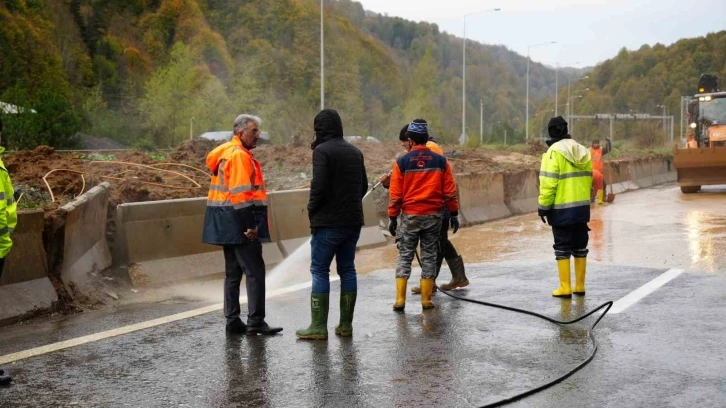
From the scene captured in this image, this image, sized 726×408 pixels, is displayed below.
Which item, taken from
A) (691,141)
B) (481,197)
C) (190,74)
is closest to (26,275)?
(481,197)

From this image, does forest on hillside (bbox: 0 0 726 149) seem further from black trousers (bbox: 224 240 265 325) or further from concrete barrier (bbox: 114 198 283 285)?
black trousers (bbox: 224 240 265 325)

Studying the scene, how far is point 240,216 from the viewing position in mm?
7641

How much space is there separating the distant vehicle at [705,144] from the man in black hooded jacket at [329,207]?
19.9m

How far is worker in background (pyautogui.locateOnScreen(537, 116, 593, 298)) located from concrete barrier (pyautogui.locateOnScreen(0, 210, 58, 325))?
5.17 meters

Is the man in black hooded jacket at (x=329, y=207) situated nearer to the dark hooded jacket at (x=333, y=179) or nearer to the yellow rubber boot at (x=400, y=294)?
the dark hooded jacket at (x=333, y=179)

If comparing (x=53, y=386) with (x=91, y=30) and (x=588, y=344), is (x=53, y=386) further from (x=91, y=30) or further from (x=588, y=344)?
(x=91, y=30)

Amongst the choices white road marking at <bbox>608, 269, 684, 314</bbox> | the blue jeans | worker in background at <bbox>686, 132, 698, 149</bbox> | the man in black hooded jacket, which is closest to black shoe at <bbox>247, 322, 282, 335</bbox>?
the man in black hooded jacket

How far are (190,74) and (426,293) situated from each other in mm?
61599

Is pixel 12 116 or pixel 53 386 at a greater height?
pixel 12 116

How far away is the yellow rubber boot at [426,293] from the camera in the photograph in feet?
29.3

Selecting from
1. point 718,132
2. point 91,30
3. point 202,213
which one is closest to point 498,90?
point 91,30

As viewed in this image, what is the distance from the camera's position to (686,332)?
298 inches

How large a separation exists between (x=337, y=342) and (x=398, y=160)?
2.21m

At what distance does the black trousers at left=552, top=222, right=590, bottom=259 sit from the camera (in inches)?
376
